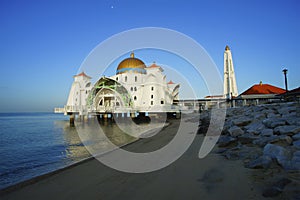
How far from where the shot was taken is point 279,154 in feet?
11.5

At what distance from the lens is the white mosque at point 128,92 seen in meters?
33.0

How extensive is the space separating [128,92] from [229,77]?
57.0 feet

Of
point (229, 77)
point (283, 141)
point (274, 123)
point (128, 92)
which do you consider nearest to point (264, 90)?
point (229, 77)

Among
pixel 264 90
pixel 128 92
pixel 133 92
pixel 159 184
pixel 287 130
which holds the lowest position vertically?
pixel 159 184

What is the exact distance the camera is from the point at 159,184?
12.7 ft

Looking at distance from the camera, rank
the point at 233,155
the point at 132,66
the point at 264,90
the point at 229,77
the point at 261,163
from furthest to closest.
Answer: the point at 132,66, the point at 229,77, the point at 264,90, the point at 233,155, the point at 261,163

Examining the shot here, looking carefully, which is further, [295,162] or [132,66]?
[132,66]

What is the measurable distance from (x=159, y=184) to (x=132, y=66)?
39.3 meters

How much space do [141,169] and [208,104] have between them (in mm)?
36944

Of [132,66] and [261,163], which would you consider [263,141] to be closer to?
[261,163]

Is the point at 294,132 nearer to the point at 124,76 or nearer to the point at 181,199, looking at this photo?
the point at 181,199

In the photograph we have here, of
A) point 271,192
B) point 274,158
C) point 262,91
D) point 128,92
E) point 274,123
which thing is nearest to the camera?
point 271,192

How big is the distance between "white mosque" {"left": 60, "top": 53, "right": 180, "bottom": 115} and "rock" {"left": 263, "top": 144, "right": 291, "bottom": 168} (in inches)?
1089

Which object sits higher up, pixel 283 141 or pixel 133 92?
pixel 133 92
